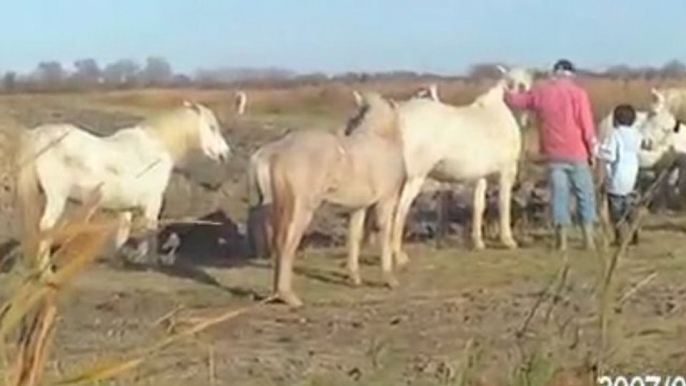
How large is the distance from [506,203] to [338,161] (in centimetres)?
46

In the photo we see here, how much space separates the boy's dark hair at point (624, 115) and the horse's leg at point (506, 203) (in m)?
0.31

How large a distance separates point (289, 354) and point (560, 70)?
0.99 meters

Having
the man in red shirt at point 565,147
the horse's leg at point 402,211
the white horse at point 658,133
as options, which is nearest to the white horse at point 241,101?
the horse's leg at point 402,211

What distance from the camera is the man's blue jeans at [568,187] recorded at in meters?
4.48

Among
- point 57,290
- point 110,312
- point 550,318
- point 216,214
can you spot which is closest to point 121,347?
point 110,312

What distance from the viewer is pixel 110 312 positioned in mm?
4332

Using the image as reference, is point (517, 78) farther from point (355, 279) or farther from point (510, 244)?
point (355, 279)

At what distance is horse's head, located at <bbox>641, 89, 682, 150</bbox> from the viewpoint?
4531 mm

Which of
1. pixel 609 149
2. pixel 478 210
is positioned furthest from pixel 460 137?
pixel 609 149

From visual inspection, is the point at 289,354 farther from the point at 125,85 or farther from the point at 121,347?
the point at 125,85

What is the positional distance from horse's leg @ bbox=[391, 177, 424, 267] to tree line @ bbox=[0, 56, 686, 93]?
0.44 m

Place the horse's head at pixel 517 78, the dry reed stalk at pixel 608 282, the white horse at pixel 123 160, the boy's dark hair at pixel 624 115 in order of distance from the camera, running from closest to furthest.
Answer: the dry reed stalk at pixel 608 282
the white horse at pixel 123 160
the horse's head at pixel 517 78
the boy's dark hair at pixel 624 115

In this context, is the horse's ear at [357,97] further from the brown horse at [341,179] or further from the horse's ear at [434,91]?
the horse's ear at [434,91]

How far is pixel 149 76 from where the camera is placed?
4.10 meters
